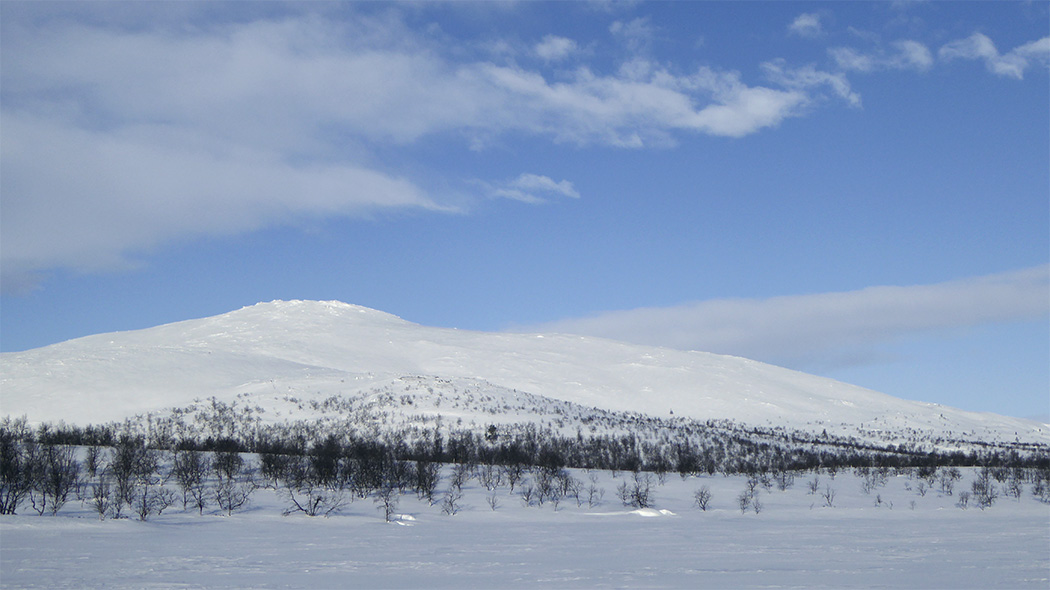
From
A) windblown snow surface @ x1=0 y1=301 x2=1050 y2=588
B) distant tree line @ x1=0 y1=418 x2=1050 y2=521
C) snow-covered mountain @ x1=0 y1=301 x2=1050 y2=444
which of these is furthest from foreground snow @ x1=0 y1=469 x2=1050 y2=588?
snow-covered mountain @ x1=0 y1=301 x2=1050 y2=444

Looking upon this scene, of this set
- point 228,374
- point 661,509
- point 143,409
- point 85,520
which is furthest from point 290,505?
point 228,374

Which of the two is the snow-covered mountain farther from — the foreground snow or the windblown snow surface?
the foreground snow

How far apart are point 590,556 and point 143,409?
Answer: 79.6 meters

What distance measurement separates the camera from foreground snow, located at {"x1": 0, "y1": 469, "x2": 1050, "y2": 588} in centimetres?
1662

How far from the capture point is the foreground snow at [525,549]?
16.6m

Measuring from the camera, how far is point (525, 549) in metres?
22.7

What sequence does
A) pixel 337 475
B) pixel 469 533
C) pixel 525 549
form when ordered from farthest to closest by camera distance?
pixel 337 475 → pixel 469 533 → pixel 525 549

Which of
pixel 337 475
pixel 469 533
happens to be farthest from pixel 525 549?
pixel 337 475

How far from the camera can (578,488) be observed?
45188mm

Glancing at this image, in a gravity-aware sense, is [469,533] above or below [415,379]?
below

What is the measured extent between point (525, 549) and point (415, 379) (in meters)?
79.6

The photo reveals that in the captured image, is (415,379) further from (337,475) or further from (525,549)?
(525,549)

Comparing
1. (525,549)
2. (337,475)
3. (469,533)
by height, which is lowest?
(469,533)

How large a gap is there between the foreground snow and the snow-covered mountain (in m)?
50.8
